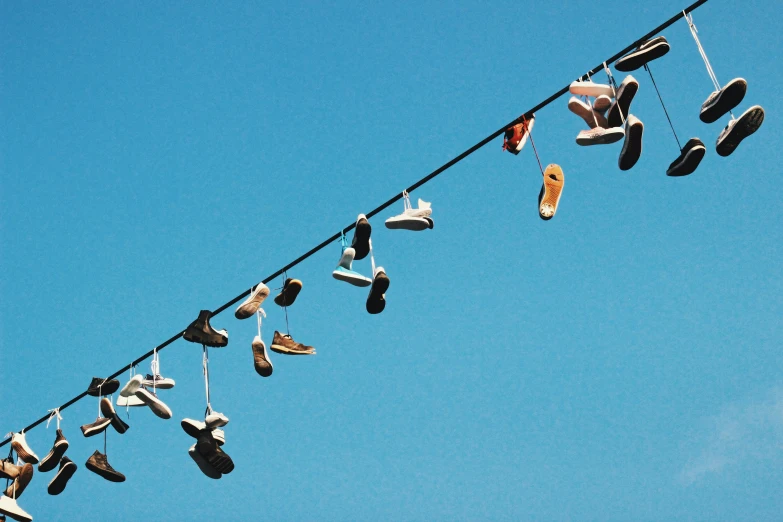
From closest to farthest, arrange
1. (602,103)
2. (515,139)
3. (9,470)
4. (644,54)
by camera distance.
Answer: (644,54)
(602,103)
(515,139)
(9,470)

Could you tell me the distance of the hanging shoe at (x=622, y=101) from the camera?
593 cm

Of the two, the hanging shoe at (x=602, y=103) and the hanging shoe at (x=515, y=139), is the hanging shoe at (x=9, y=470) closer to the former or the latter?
the hanging shoe at (x=515, y=139)

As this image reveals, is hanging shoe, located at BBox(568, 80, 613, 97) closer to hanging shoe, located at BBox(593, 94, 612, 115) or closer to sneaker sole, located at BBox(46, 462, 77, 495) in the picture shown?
hanging shoe, located at BBox(593, 94, 612, 115)

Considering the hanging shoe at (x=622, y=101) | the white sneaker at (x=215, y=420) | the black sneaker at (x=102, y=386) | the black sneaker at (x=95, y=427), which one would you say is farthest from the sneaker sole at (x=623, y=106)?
the black sneaker at (x=95, y=427)

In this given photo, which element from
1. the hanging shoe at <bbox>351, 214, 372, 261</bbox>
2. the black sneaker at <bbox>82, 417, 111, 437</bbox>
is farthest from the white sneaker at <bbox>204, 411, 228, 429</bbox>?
the hanging shoe at <bbox>351, 214, 372, 261</bbox>

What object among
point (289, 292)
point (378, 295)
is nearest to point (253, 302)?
point (289, 292)

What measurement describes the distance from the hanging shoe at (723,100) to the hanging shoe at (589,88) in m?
0.68

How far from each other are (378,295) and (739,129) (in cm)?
283

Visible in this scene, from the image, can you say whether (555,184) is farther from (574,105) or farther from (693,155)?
(693,155)

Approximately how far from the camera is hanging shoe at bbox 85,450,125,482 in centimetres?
799

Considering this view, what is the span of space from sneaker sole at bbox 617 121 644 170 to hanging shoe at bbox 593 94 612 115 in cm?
42

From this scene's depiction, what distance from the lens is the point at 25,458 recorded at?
8.62m

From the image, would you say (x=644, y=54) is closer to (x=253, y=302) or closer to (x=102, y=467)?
(x=253, y=302)

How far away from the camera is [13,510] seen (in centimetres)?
846
